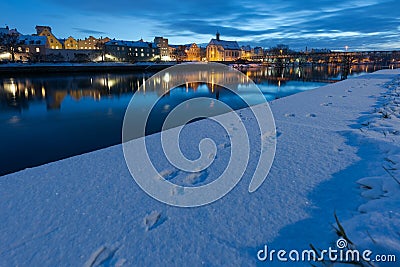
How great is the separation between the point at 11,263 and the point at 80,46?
14593 cm

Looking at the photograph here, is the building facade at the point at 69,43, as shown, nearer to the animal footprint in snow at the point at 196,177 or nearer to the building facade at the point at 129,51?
the building facade at the point at 129,51

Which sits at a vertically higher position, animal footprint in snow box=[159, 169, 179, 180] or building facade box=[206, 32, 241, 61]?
building facade box=[206, 32, 241, 61]

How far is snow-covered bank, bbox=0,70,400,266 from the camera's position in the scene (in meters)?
2.30

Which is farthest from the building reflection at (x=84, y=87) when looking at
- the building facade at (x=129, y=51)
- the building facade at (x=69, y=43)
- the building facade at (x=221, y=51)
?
the building facade at (x=221, y=51)

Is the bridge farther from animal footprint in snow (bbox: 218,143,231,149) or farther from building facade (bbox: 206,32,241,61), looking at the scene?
animal footprint in snow (bbox: 218,143,231,149)

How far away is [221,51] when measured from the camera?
418ft

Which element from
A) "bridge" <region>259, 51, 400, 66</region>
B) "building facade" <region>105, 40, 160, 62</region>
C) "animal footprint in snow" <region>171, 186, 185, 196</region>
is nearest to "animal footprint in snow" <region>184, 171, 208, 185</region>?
"animal footprint in snow" <region>171, 186, 185, 196</region>

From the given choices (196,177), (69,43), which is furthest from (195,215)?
(69,43)

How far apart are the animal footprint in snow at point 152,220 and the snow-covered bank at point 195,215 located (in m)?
0.01

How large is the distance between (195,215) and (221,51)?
133 metres

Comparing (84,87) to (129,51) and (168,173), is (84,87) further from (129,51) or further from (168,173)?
(129,51)

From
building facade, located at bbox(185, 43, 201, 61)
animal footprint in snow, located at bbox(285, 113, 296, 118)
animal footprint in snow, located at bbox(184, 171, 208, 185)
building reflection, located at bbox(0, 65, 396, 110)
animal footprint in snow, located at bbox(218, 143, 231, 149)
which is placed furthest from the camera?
building facade, located at bbox(185, 43, 201, 61)

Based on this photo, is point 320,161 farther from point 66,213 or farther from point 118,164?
point 66,213

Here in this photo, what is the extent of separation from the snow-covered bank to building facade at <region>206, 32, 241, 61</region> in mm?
128069
